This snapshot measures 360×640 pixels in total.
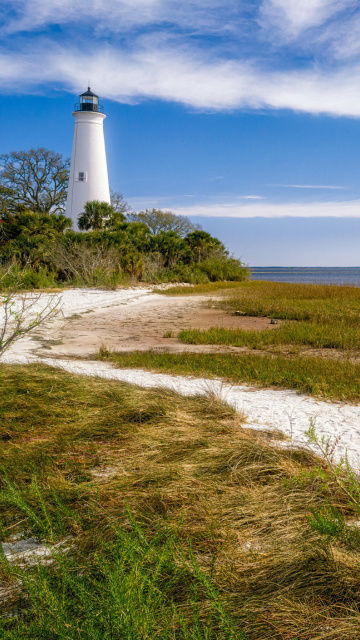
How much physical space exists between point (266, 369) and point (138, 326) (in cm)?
484

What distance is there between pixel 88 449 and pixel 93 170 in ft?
105

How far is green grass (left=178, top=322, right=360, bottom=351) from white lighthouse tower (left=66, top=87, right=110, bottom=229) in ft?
84.4

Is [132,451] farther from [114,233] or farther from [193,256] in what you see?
[193,256]

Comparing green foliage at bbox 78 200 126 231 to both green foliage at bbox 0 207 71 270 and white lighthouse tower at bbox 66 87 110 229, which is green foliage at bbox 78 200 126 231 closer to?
green foliage at bbox 0 207 71 270

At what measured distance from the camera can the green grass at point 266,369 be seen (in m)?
5.16

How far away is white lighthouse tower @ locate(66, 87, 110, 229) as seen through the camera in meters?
32.5

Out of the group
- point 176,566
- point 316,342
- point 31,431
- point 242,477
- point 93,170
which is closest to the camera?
point 176,566

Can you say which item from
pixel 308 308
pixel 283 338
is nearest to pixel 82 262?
pixel 308 308

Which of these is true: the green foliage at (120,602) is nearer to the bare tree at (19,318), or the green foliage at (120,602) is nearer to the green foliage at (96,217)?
the bare tree at (19,318)

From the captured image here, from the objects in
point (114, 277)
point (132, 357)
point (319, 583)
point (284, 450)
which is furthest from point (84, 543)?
point (114, 277)

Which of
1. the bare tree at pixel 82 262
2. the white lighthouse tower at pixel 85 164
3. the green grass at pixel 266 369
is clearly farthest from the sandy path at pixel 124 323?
the white lighthouse tower at pixel 85 164

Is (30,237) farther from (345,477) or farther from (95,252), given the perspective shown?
(345,477)

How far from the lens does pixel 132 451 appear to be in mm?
3240

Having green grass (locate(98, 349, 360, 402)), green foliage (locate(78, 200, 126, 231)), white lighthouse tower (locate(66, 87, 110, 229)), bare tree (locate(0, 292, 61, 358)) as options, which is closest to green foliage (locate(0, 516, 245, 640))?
bare tree (locate(0, 292, 61, 358))
